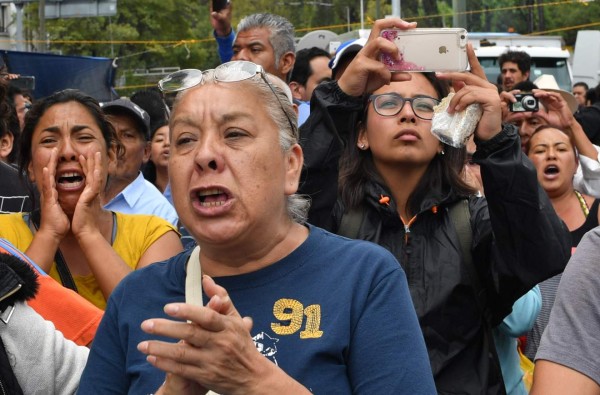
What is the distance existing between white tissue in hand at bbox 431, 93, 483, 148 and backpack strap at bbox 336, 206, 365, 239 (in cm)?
Answer: 60

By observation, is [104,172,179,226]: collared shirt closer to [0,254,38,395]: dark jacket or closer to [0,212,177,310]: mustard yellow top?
[0,212,177,310]: mustard yellow top

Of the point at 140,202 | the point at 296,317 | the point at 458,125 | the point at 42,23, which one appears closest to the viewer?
the point at 296,317

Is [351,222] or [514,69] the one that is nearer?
[351,222]

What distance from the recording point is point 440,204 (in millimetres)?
4352

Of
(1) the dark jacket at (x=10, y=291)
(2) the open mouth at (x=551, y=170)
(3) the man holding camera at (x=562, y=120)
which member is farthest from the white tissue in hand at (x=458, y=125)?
(2) the open mouth at (x=551, y=170)

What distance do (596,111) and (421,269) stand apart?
689 centimetres

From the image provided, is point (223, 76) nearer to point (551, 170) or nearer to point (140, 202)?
point (140, 202)

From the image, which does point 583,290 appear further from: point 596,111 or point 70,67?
point 70,67

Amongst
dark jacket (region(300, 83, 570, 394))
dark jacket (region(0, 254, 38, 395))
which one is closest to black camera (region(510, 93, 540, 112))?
dark jacket (region(300, 83, 570, 394))

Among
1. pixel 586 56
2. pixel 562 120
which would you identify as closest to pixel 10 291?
pixel 562 120

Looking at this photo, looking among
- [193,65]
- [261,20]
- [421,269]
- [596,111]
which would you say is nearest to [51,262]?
[421,269]

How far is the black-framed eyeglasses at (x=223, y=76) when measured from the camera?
3.15 metres

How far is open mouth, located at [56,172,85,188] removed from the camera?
17.6 feet

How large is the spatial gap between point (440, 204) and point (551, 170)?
3.35 meters
